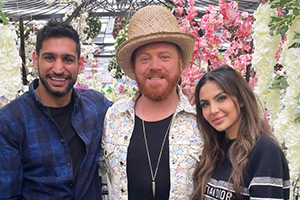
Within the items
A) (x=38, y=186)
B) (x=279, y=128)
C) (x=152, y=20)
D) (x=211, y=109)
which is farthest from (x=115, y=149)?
(x=279, y=128)

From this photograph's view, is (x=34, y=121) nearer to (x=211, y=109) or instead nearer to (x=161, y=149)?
(x=161, y=149)

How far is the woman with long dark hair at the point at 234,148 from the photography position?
1371 mm

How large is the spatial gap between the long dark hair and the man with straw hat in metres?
0.09

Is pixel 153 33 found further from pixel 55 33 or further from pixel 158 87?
pixel 55 33

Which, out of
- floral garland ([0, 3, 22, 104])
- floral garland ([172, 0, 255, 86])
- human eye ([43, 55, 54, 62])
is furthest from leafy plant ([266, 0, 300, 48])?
floral garland ([0, 3, 22, 104])

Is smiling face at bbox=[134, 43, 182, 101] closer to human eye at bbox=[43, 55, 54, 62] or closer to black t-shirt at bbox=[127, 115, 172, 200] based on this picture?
black t-shirt at bbox=[127, 115, 172, 200]

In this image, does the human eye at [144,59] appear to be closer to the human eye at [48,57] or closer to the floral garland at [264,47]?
the human eye at [48,57]

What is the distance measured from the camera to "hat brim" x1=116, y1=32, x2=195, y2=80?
1704 mm

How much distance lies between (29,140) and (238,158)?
0.95m

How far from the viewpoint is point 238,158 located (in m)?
1.47

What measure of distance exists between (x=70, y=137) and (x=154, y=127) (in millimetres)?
417

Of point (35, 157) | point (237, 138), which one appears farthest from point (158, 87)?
point (35, 157)

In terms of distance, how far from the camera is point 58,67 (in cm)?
170

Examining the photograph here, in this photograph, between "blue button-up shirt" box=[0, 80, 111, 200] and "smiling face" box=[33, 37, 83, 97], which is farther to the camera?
"smiling face" box=[33, 37, 83, 97]
